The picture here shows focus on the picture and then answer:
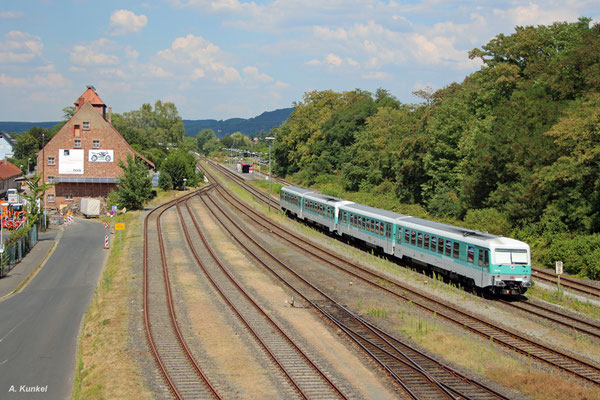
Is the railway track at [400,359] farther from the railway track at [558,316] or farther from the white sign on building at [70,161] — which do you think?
the white sign on building at [70,161]

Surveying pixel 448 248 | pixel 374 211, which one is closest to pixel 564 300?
pixel 448 248

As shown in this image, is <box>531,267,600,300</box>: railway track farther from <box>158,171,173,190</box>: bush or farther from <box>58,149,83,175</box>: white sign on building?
<box>158,171,173,190</box>: bush

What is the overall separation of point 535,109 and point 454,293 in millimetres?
18667

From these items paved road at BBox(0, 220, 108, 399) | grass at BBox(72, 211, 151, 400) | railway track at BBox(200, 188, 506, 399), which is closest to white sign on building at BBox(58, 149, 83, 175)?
paved road at BBox(0, 220, 108, 399)

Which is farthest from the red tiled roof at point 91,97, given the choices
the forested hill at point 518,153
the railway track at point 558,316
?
the railway track at point 558,316

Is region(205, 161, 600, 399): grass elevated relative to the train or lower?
lower

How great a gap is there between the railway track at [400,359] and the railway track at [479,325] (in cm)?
307

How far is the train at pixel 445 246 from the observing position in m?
23.8

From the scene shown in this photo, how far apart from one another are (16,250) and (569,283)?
34058 mm

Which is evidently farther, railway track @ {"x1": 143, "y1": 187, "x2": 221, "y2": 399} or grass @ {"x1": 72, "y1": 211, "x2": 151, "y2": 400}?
grass @ {"x1": 72, "y1": 211, "x2": 151, "y2": 400}

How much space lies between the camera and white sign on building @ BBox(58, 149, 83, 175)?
71.1 meters

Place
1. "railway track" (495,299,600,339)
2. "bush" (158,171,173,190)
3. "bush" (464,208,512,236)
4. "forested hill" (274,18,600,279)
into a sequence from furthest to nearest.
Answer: "bush" (158,171,173,190), "bush" (464,208,512,236), "forested hill" (274,18,600,279), "railway track" (495,299,600,339)

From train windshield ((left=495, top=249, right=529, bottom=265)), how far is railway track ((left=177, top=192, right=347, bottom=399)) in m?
10.6

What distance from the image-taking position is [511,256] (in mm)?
23922
